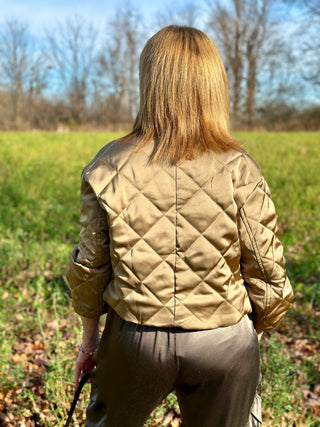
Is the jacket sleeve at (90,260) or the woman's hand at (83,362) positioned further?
the woman's hand at (83,362)

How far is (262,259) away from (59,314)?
3.06 metres

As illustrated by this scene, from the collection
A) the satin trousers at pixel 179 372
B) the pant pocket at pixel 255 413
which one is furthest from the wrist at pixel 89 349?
the pant pocket at pixel 255 413

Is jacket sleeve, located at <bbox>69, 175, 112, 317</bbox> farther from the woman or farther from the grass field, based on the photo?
the grass field

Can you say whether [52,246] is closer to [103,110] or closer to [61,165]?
[61,165]

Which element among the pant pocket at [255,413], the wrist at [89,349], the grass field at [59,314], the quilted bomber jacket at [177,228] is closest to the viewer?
the quilted bomber jacket at [177,228]

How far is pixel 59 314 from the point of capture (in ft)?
13.4

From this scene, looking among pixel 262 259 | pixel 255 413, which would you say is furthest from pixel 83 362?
pixel 262 259

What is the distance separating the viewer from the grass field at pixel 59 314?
271cm

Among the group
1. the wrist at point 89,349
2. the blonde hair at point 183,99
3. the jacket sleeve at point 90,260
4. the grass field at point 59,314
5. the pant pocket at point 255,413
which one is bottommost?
the grass field at point 59,314

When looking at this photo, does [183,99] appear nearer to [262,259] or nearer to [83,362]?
[262,259]

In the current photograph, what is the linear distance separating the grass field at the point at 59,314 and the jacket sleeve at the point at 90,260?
4.32ft

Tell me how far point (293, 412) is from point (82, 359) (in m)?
1.63

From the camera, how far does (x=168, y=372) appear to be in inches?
53.5

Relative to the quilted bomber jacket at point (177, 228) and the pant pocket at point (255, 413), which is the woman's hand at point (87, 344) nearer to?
the quilted bomber jacket at point (177, 228)
